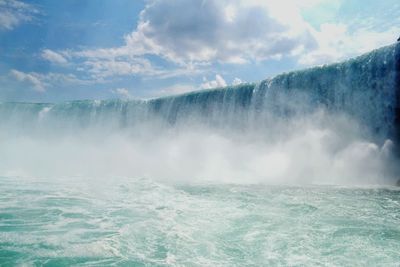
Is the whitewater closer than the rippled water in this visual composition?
No

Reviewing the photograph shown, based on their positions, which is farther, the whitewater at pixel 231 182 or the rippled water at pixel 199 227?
the whitewater at pixel 231 182

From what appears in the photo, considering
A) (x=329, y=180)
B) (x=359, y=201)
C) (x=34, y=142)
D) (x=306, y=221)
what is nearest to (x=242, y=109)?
(x=329, y=180)

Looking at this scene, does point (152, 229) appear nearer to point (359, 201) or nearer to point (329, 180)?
point (359, 201)

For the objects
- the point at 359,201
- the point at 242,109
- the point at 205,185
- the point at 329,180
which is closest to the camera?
the point at 359,201

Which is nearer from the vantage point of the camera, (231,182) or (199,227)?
(199,227)
